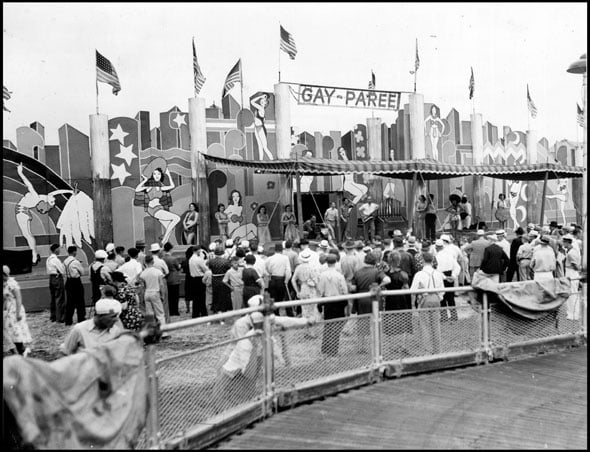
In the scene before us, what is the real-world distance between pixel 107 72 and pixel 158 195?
14.3 feet

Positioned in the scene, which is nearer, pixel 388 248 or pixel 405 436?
pixel 405 436

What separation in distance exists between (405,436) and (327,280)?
164 inches

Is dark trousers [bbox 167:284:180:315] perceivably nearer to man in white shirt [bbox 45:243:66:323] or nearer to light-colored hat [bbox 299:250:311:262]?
man in white shirt [bbox 45:243:66:323]

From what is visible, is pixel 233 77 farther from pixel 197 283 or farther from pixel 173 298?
pixel 197 283

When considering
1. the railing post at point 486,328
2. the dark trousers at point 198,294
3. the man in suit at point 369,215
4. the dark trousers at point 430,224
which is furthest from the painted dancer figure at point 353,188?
the railing post at point 486,328

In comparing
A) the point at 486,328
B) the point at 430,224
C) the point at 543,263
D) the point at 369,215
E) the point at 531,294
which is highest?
the point at 369,215

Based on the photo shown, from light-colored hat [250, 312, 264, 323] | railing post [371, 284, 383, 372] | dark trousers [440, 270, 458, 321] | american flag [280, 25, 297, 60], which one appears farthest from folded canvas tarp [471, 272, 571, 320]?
american flag [280, 25, 297, 60]

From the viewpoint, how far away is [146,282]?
1245 centimetres

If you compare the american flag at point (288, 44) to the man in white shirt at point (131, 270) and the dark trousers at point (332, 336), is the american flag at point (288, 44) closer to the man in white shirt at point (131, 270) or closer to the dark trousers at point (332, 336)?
the man in white shirt at point (131, 270)

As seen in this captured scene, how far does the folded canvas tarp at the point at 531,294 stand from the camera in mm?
9969

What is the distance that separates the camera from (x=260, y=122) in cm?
2353

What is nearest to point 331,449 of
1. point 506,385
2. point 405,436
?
point 405,436

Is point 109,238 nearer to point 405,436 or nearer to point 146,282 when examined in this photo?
point 146,282

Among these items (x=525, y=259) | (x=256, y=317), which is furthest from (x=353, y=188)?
(x=256, y=317)
